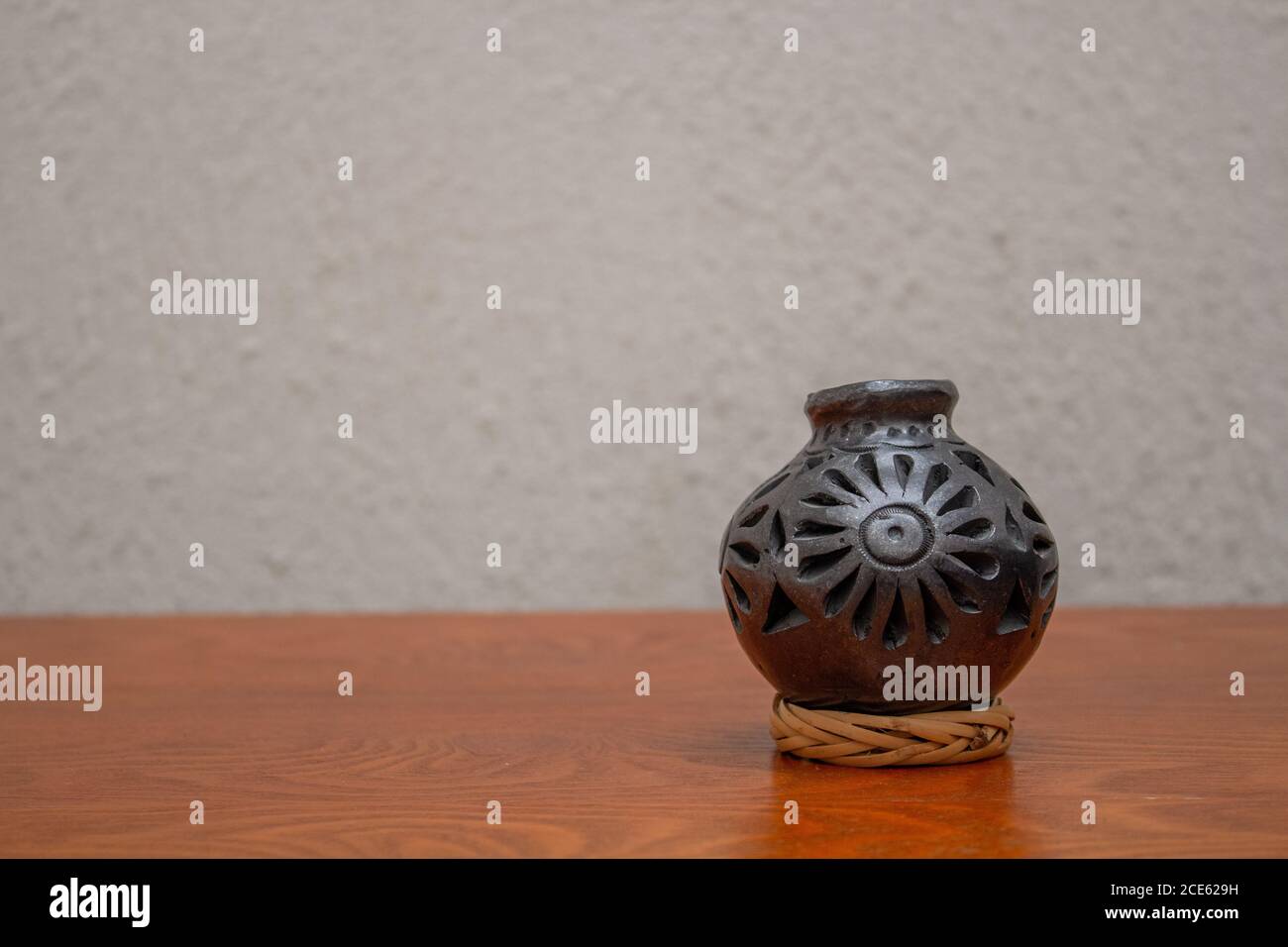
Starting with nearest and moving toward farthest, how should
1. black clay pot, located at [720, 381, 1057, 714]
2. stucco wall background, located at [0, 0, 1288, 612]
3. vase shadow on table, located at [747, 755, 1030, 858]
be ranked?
vase shadow on table, located at [747, 755, 1030, 858] < black clay pot, located at [720, 381, 1057, 714] < stucco wall background, located at [0, 0, 1288, 612]

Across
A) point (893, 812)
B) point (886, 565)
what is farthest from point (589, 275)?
point (893, 812)

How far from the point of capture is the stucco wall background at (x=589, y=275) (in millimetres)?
2084

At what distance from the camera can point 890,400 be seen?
921mm

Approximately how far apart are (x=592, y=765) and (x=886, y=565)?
0.28 meters

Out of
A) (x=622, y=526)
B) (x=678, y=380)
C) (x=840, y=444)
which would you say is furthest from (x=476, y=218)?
(x=840, y=444)

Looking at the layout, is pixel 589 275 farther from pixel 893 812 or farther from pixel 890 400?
pixel 893 812

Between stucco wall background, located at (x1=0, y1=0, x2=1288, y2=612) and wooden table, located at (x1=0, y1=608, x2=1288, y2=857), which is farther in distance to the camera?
stucco wall background, located at (x1=0, y1=0, x2=1288, y2=612)

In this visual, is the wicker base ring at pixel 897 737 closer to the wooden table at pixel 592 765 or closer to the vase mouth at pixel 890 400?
the wooden table at pixel 592 765

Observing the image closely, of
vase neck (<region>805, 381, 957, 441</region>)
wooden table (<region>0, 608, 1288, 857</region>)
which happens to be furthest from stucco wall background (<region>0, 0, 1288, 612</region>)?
vase neck (<region>805, 381, 957, 441</region>)

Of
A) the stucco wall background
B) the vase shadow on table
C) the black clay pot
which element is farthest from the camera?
the stucco wall background

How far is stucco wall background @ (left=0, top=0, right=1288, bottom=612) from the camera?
208 centimetres

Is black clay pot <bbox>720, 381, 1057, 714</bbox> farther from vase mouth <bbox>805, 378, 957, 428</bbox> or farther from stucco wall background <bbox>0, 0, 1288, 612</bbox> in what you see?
stucco wall background <bbox>0, 0, 1288, 612</bbox>

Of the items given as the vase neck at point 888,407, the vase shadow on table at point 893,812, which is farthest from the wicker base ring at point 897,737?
the vase neck at point 888,407

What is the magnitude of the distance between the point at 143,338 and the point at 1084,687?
173 centimetres
